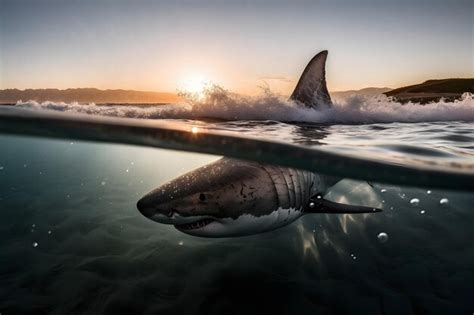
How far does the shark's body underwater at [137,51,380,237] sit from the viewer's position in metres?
3.98

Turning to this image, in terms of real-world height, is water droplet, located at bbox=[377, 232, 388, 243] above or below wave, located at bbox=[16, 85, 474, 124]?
below

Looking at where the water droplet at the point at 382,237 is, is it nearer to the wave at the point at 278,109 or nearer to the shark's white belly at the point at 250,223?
the shark's white belly at the point at 250,223

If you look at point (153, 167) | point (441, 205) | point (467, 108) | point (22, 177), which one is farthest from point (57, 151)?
point (467, 108)

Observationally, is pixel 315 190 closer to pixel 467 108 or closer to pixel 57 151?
pixel 467 108

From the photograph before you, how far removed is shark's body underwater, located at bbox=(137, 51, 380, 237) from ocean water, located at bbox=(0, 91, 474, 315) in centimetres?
65

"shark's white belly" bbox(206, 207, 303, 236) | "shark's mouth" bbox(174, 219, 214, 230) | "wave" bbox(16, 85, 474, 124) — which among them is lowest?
"shark's white belly" bbox(206, 207, 303, 236)

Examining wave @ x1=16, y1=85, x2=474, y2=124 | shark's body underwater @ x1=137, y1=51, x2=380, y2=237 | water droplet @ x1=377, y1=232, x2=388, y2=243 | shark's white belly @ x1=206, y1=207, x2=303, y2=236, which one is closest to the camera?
shark's body underwater @ x1=137, y1=51, x2=380, y2=237

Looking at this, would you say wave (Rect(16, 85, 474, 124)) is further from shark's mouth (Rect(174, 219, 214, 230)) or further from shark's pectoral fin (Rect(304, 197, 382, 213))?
shark's mouth (Rect(174, 219, 214, 230))

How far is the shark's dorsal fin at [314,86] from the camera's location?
839 cm

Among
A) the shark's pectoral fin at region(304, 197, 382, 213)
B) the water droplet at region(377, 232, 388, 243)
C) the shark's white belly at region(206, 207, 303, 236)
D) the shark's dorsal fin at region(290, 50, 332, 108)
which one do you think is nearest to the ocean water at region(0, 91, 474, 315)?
the water droplet at region(377, 232, 388, 243)

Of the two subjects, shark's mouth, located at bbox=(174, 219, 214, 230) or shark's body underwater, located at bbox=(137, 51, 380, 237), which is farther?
shark's mouth, located at bbox=(174, 219, 214, 230)

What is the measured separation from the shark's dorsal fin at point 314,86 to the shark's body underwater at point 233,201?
13.3ft

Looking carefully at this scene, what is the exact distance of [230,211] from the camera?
4.20 metres

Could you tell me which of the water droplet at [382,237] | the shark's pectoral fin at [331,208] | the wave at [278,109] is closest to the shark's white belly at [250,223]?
the shark's pectoral fin at [331,208]
